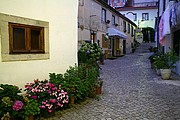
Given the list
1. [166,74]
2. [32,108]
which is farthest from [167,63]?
[32,108]

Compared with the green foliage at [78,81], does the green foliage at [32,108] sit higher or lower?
lower

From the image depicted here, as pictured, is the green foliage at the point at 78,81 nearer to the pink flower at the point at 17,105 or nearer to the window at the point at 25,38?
the window at the point at 25,38

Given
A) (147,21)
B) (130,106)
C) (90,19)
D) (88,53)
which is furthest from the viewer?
(147,21)

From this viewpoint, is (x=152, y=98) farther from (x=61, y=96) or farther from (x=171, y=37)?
(x=171, y=37)

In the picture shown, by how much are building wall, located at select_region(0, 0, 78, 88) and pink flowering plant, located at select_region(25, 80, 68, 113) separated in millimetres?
495

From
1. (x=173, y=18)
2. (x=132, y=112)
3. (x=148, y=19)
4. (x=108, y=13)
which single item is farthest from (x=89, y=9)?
(x=148, y=19)

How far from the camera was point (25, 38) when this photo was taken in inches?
208

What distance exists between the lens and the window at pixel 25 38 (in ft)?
16.2

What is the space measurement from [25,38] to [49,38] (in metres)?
0.80

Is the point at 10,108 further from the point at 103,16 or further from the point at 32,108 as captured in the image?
the point at 103,16

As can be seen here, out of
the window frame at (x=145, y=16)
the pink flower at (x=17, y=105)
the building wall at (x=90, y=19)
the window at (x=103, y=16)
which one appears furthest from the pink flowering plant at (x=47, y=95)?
the window frame at (x=145, y=16)

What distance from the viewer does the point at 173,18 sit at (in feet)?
31.3

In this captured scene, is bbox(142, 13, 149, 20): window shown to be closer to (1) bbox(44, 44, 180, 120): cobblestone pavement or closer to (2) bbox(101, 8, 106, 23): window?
(2) bbox(101, 8, 106, 23): window

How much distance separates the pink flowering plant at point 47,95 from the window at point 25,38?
3.09ft
